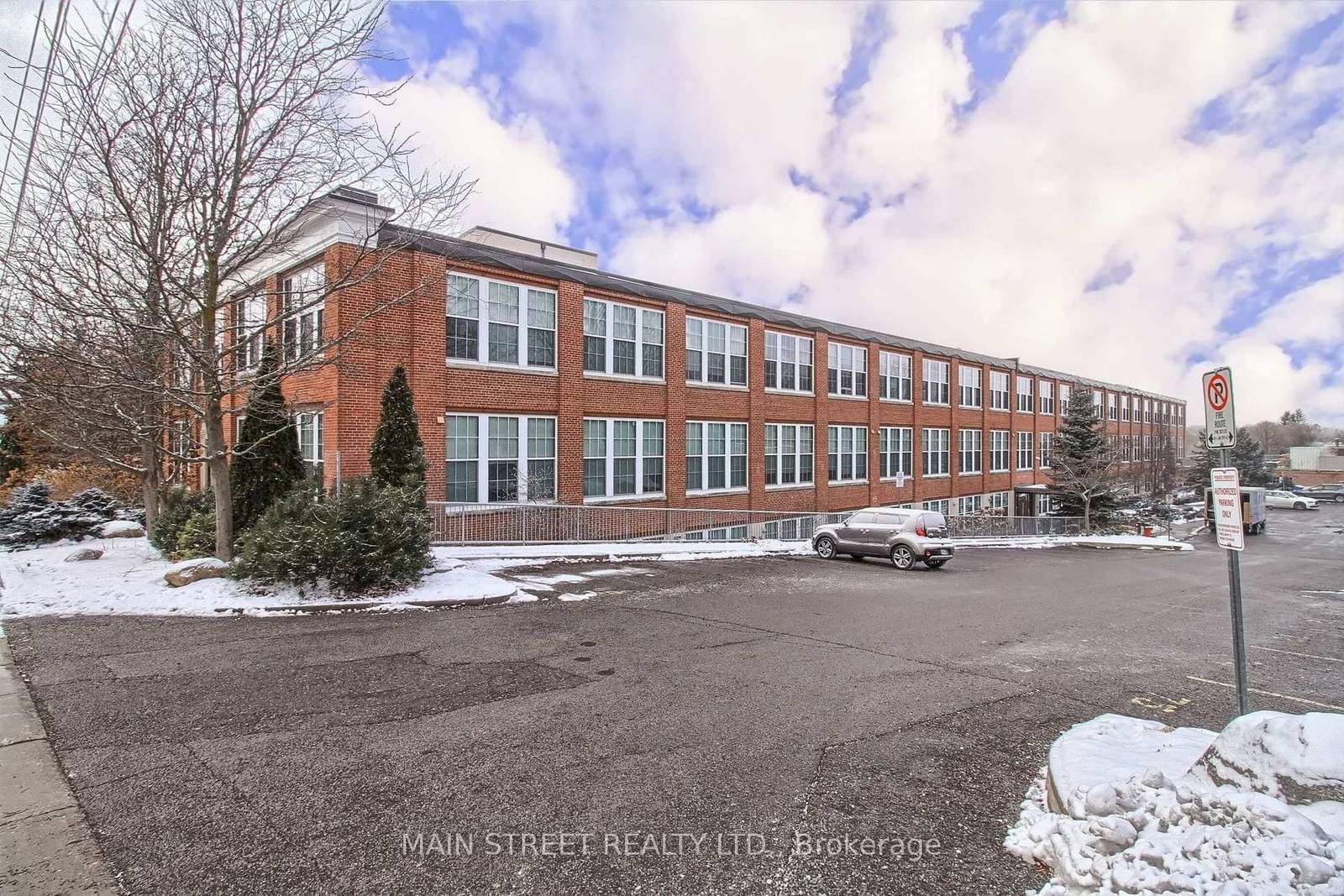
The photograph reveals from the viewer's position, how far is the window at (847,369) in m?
29.7

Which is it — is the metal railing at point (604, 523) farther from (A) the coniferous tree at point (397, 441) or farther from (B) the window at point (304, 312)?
(B) the window at point (304, 312)

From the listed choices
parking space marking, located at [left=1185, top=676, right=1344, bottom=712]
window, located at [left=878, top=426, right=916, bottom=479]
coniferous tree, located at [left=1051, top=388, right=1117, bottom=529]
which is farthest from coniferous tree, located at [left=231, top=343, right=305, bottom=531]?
coniferous tree, located at [left=1051, top=388, right=1117, bottom=529]

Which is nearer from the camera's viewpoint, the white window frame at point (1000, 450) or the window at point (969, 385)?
the window at point (969, 385)

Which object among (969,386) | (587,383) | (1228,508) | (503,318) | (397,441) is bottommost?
(1228,508)

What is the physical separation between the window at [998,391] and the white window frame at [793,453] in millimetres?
20785

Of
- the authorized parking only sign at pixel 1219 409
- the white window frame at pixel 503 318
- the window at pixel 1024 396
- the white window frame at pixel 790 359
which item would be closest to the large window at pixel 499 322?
the white window frame at pixel 503 318

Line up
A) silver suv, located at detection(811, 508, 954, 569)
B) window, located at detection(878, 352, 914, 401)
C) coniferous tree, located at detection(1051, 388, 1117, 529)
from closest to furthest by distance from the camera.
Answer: silver suv, located at detection(811, 508, 954, 569), window, located at detection(878, 352, 914, 401), coniferous tree, located at detection(1051, 388, 1117, 529)

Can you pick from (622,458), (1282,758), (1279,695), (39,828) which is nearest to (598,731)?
(39,828)

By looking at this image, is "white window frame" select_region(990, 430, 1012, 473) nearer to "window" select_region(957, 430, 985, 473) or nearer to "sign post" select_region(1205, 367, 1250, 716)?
"window" select_region(957, 430, 985, 473)

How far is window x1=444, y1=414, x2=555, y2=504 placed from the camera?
54.4ft

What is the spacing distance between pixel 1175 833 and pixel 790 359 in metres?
25.0

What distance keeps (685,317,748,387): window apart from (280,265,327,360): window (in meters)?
11.6

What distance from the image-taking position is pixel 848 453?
99.9 feet

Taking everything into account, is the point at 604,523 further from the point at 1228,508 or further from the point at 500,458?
the point at 1228,508
